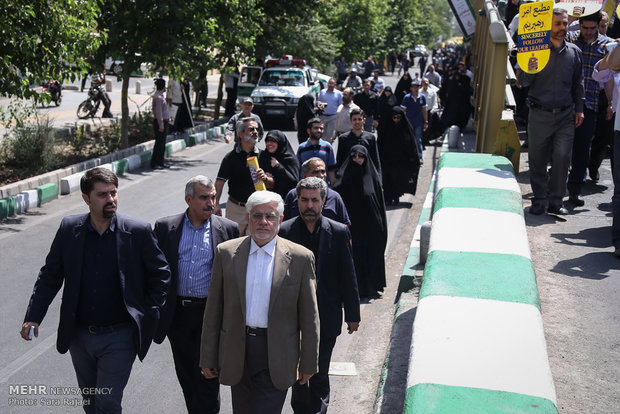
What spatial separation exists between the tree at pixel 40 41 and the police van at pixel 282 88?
11.7 m

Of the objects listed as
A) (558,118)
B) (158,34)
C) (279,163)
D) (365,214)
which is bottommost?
(365,214)

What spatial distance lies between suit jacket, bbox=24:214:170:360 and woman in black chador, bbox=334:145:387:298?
3.64m

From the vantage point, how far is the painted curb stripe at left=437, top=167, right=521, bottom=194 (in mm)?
6891

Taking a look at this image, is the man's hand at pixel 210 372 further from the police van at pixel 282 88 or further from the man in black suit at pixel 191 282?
the police van at pixel 282 88

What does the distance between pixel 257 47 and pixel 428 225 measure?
856 inches

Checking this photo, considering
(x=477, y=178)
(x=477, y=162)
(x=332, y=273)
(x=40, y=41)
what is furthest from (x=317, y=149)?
(x=40, y=41)

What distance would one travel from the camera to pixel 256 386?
4445 mm

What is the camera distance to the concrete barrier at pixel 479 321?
3.54 meters

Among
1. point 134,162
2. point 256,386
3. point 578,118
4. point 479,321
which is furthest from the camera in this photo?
point 134,162

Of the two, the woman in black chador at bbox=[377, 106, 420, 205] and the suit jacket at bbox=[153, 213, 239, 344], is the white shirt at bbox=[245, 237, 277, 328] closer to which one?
the suit jacket at bbox=[153, 213, 239, 344]

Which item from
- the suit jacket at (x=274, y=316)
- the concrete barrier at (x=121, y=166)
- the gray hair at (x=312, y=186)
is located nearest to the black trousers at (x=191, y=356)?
the suit jacket at (x=274, y=316)

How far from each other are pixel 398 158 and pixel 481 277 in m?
8.24

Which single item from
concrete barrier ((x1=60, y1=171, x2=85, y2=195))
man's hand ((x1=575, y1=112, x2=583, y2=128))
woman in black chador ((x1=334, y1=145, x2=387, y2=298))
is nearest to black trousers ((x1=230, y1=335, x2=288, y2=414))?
woman in black chador ((x1=334, y1=145, x2=387, y2=298))

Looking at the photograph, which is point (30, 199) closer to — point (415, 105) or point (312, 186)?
point (415, 105)
